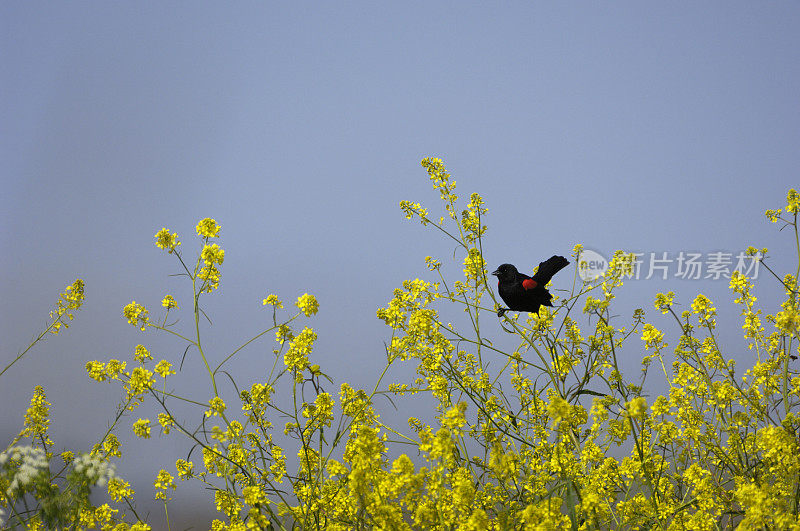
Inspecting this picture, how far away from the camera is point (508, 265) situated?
10.2 feet

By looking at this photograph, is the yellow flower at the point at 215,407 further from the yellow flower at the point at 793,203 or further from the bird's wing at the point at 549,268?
the yellow flower at the point at 793,203

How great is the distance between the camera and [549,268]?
124 inches

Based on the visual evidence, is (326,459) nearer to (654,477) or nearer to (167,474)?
(167,474)

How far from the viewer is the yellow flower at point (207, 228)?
2.82 metres

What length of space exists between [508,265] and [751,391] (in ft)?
4.54

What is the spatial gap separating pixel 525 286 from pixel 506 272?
0.14 m

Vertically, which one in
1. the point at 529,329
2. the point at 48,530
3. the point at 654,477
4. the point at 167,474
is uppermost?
the point at 529,329

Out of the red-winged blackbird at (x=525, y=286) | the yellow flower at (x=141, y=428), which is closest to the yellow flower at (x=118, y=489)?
the yellow flower at (x=141, y=428)

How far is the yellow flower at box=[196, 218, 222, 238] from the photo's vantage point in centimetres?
282

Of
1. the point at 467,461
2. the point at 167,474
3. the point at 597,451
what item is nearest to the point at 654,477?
the point at 597,451

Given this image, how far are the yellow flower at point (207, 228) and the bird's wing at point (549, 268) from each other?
1.54 metres

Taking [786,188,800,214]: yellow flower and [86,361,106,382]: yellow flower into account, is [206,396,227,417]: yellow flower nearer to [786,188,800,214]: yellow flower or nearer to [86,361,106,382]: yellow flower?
[86,361,106,382]: yellow flower

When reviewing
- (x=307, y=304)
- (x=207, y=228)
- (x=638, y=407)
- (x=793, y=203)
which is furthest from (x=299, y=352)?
(x=793, y=203)

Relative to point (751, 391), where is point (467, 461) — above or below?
below
